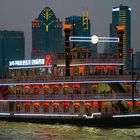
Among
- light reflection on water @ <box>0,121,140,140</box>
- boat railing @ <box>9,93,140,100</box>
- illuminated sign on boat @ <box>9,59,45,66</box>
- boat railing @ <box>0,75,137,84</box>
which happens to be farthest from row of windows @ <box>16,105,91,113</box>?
illuminated sign on boat @ <box>9,59,45,66</box>

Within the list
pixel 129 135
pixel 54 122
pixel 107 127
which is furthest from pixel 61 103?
pixel 129 135

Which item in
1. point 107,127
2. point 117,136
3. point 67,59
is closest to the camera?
point 117,136

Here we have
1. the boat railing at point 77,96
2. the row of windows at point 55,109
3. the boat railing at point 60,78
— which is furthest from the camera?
the row of windows at point 55,109

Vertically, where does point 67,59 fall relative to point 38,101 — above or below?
above

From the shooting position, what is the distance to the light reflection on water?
49519mm

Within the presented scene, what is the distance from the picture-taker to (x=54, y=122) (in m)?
58.3

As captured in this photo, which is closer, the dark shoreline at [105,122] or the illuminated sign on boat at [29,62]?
the dark shoreline at [105,122]

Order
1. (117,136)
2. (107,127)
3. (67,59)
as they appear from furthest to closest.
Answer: (67,59), (107,127), (117,136)

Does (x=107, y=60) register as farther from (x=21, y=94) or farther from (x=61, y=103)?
(x=21, y=94)

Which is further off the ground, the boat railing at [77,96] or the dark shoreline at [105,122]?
the boat railing at [77,96]

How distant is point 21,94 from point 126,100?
11007 millimetres

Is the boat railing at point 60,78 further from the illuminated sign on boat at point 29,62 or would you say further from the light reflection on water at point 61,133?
the light reflection on water at point 61,133

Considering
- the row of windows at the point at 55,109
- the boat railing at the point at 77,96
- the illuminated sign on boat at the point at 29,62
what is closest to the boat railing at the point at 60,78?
the boat railing at the point at 77,96

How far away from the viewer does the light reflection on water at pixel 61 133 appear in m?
49.5
